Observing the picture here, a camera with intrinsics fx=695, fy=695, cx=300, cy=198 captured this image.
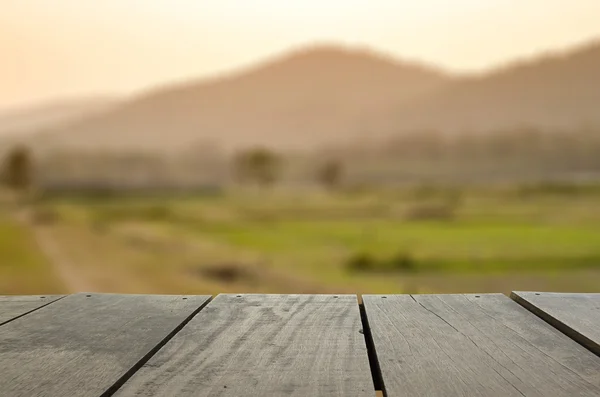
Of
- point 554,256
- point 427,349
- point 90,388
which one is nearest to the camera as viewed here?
point 90,388

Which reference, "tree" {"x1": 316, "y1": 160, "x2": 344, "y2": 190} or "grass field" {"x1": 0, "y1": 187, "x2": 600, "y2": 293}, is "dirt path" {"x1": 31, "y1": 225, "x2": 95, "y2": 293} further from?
"tree" {"x1": 316, "y1": 160, "x2": 344, "y2": 190}

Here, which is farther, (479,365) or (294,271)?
(294,271)

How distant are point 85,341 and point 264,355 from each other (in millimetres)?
420

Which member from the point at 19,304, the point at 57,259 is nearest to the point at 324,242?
the point at 57,259

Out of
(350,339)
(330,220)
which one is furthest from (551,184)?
(350,339)

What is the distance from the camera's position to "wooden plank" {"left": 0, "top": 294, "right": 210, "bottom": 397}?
1.25 meters

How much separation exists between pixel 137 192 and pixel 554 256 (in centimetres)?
4593

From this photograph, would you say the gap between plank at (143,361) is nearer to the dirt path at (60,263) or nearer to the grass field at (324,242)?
the dirt path at (60,263)

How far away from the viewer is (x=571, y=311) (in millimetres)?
1788

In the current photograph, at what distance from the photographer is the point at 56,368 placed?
1.33 m

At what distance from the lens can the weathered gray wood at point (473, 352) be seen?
Result: 122 cm

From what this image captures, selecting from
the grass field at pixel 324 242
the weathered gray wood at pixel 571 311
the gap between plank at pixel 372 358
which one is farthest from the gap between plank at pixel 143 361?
the grass field at pixel 324 242

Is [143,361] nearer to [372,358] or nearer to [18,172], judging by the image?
[372,358]

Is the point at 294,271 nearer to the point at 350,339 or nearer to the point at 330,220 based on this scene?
the point at 330,220
